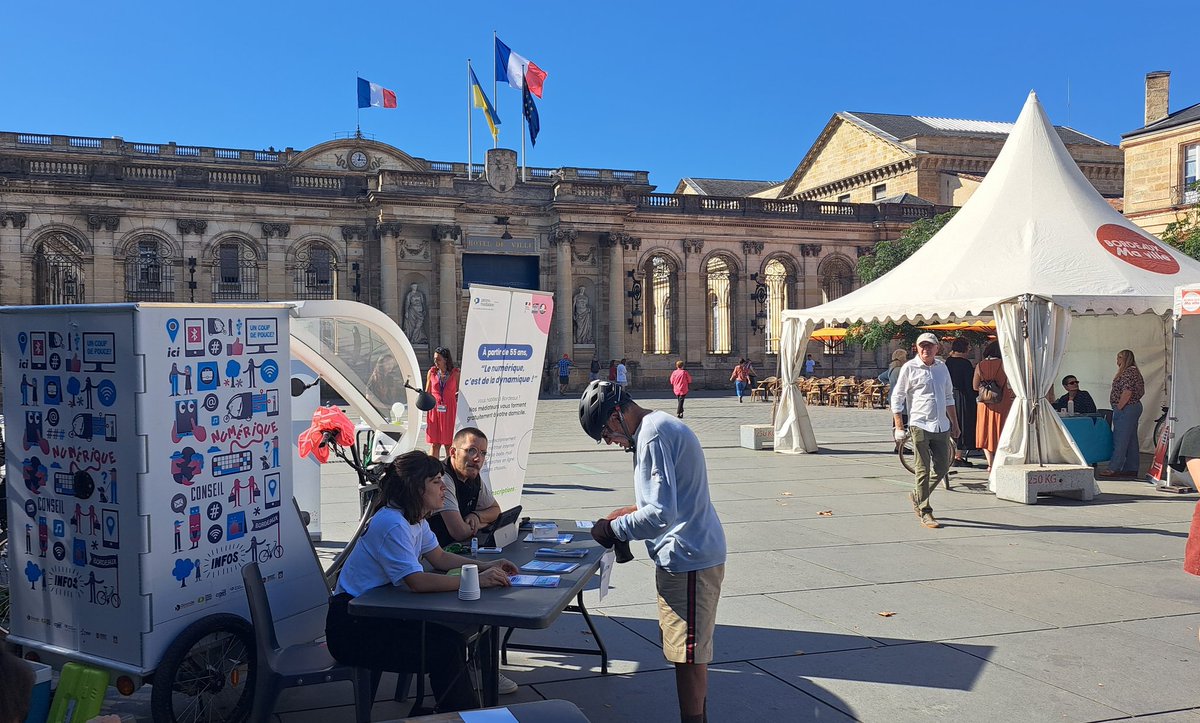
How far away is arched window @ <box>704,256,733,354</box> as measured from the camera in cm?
4606

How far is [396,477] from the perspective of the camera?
4.50 meters

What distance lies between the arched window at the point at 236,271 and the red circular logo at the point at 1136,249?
3266cm

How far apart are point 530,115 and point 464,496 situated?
122 feet

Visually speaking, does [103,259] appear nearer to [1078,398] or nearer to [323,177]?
[323,177]

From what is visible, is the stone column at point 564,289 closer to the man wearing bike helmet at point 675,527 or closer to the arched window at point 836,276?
the arched window at point 836,276

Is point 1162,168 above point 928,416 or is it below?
above

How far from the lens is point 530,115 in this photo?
4116 cm

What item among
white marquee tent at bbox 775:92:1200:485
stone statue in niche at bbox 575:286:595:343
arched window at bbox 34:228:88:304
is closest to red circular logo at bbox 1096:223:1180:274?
white marquee tent at bbox 775:92:1200:485

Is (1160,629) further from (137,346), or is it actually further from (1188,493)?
(1188,493)

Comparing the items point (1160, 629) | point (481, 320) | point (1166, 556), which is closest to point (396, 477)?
point (481, 320)

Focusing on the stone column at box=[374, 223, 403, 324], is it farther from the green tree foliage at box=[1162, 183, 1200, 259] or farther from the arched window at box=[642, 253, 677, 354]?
the green tree foliage at box=[1162, 183, 1200, 259]

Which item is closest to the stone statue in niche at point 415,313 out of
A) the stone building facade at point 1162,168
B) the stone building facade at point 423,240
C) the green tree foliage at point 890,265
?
the stone building facade at point 423,240

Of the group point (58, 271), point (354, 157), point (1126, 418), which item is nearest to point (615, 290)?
point (354, 157)

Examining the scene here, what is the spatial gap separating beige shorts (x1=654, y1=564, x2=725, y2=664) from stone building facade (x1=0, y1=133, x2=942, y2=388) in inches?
1385
